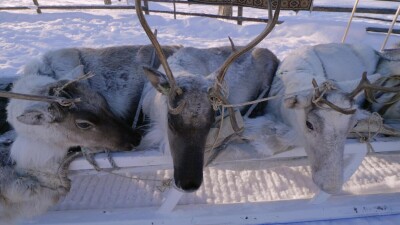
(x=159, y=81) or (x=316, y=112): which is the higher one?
(x=159, y=81)

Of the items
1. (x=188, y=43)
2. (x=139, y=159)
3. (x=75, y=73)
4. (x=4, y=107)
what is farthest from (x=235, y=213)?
(x=188, y=43)

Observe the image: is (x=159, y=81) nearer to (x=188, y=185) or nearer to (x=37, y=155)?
(x=188, y=185)

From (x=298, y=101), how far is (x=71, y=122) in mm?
1389

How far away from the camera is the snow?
263 cm

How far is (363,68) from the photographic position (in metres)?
2.80

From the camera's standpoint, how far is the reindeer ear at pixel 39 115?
198cm

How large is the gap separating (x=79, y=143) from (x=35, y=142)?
0.26 metres

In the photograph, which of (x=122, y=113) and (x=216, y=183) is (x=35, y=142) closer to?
(x=122, y=113)

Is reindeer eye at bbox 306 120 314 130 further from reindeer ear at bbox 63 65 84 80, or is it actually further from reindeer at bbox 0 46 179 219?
reindeer ear at bbox 63 65 84 80

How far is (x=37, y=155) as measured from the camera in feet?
6.88

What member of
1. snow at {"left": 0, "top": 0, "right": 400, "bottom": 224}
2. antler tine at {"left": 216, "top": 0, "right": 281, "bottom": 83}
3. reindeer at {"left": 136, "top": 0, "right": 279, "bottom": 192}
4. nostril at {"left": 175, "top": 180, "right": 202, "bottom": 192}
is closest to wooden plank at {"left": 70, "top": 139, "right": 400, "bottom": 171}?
reindeer at {"left": 136, "top": 0, "right": 279, "bottom": 192}

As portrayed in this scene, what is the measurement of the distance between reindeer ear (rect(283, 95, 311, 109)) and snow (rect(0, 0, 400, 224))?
0.47 meters

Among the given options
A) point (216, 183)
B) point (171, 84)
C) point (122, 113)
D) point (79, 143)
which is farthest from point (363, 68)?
point (79, 143)

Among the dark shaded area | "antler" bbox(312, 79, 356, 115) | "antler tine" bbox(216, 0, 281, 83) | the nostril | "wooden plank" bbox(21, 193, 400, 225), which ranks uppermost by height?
"antler tine" bbox(216, 0, 281, 83)
